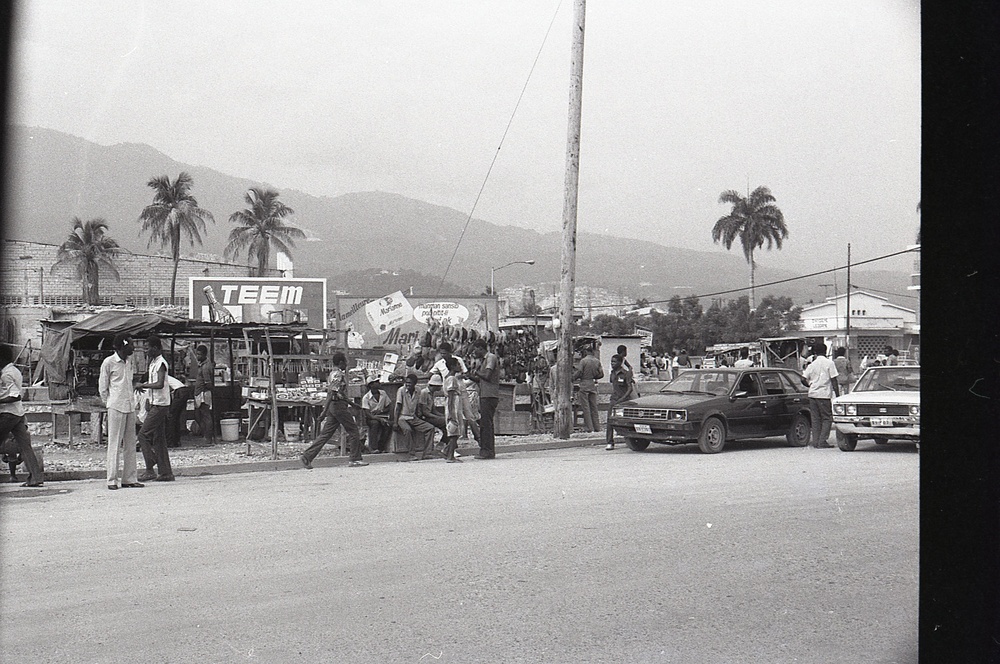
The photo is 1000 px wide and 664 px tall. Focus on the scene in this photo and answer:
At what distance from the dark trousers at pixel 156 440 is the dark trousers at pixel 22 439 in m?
1.20

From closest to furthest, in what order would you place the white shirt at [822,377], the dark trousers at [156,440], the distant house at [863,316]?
the dark trousers at [156,440]
the white shirt at [822,377]
the distant house at [863,316]

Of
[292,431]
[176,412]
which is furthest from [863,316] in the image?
[176,412]

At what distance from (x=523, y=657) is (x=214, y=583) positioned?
7.67 feet

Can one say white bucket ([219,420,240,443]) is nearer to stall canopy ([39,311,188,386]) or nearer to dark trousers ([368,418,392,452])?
stall canopy ([39,311,188,386])

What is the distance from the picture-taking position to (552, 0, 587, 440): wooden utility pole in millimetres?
16797

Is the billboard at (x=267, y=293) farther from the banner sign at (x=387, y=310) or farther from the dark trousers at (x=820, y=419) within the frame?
the dark trousers at (x=820, y=419)

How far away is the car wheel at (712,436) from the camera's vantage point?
537 inches

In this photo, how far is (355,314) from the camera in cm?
3462

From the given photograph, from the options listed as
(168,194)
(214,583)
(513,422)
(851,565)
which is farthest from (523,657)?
(168,194)

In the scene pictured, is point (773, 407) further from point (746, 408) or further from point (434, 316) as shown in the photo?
point (434, 316)

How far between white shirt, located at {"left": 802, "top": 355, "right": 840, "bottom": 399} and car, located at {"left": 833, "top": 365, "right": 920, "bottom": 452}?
1.18 feet

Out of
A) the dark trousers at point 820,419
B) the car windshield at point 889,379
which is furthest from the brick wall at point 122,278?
the car windshield at point 889,379
